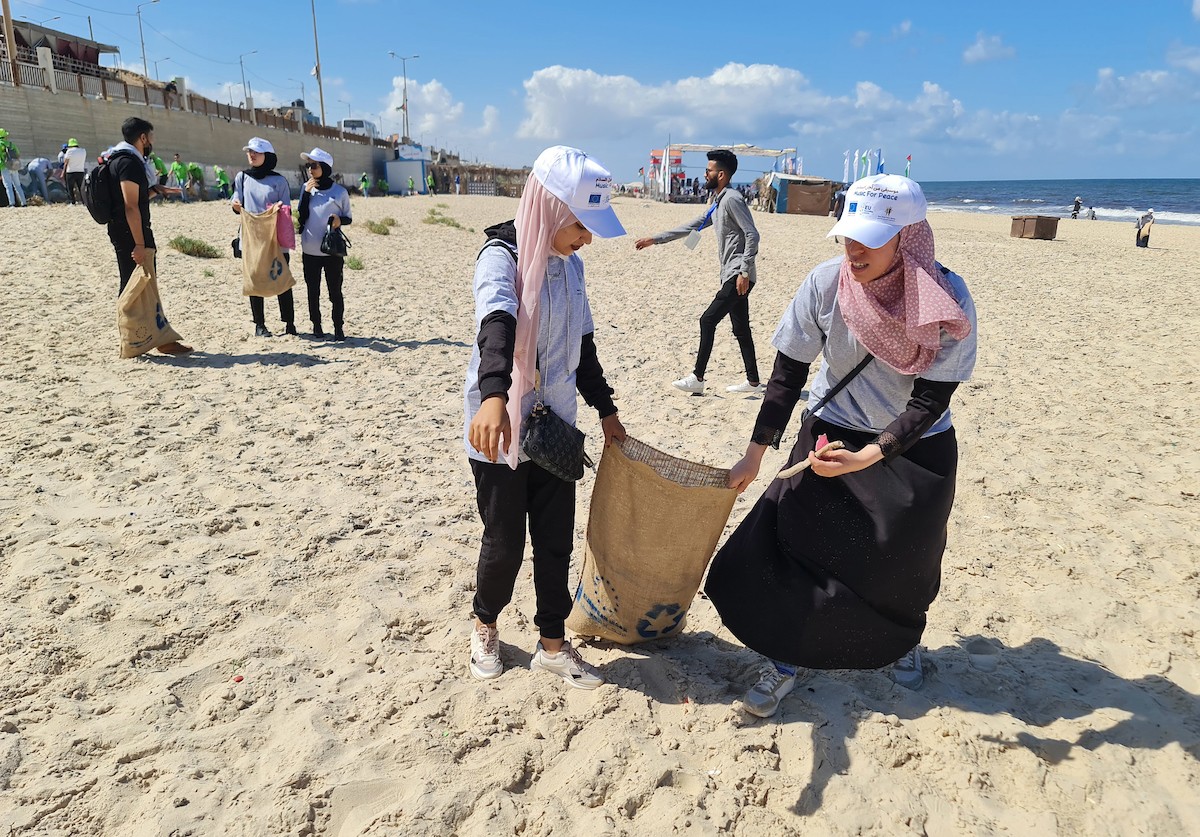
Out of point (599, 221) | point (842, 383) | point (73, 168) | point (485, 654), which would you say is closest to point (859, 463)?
point (842, 383)

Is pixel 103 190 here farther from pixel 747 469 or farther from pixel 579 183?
pixel 747 469

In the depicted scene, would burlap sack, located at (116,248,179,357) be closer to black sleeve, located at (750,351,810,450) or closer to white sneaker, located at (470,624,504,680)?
white sneaker, located at (470,624,504,680)

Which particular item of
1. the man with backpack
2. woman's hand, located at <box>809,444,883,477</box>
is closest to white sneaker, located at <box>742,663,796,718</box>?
woman's hand, located at <box>809,444,883,477</box>

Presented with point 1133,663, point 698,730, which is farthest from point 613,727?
point 1133,663

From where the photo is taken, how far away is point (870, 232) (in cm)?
207

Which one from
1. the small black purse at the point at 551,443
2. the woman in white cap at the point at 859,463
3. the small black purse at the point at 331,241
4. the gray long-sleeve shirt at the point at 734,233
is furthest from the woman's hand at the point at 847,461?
the small black purse at the point at 331,241

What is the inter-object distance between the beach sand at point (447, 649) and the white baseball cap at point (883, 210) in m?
1.54

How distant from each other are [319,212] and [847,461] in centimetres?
601

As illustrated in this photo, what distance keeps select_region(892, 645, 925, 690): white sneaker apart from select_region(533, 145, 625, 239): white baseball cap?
183cm

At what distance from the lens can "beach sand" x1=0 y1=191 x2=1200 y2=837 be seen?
6.90ft

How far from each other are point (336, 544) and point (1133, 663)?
3.33 m

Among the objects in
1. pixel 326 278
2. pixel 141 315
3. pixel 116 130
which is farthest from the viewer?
pixel 116 130

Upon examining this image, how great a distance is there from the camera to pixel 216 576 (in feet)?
10.3

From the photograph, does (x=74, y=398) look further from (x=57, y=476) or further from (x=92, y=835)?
(x=92, y=835)
